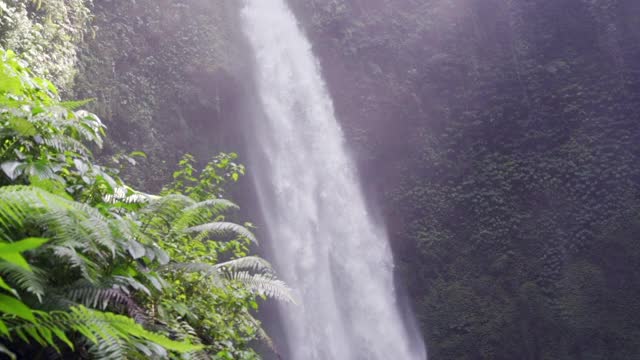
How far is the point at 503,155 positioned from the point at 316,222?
5.17m

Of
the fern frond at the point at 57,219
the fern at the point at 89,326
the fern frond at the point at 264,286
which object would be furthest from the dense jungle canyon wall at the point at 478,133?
the fern at the point at 89,326

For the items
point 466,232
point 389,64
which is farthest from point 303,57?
point 466,232

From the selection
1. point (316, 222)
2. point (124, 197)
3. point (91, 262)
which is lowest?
point (91, 262)

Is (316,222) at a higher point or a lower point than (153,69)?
lower

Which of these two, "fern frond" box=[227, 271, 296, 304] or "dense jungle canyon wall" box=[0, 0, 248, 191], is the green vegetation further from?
"dense jungle canyon wall" box=[0, 0, 248, 191]

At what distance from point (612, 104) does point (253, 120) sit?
29.2 ft

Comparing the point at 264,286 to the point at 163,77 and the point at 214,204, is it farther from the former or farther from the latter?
the point at 163,77

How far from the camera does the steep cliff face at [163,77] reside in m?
10.1

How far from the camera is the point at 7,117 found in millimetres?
2641

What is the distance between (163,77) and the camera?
11719 mm

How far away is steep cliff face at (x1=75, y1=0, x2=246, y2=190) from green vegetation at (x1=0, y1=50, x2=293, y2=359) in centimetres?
675

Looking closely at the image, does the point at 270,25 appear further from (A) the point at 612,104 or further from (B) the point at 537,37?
(A) the point at 612,104

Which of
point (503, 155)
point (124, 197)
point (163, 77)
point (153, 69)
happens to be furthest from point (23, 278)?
point (503, 155)

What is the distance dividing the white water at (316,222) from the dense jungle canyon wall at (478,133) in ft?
1.94
